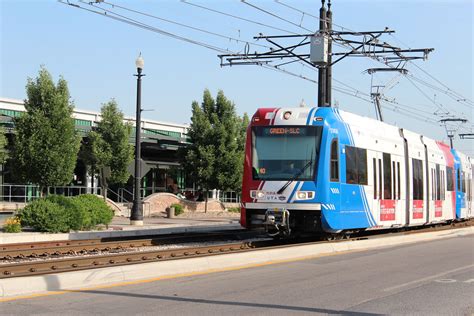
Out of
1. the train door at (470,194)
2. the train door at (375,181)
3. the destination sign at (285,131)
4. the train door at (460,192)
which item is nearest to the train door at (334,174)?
the destination sign at (285,131)

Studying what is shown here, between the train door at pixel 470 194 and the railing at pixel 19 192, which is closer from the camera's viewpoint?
the train door at pixel 470 194

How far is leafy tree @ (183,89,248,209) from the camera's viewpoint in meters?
40.4

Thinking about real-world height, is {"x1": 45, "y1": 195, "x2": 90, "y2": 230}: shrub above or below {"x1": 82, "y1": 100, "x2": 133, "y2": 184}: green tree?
below

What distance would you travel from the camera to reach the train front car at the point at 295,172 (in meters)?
16.5

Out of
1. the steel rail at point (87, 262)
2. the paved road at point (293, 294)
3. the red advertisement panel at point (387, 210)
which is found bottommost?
the paved road at point (293, 294)

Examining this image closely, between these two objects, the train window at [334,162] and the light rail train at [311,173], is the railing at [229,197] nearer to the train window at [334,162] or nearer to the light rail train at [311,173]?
the light rail train at [311,173]

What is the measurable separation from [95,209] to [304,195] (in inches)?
362

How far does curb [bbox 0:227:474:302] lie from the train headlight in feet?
4.24

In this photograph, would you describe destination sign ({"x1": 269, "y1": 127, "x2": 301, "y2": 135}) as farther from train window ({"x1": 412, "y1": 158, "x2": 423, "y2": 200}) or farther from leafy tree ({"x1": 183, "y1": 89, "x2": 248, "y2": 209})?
leafy tree ({"x1": 183, "y1": 89, "x2": 248, "y2": 209})

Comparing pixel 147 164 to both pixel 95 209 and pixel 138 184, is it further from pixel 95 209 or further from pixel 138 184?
pixel 95 209

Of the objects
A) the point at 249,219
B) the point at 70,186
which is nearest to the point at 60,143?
the point at 70,186

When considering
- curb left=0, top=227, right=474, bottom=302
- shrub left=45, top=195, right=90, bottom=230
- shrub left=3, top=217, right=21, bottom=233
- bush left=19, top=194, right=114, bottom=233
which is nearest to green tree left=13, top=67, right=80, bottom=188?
bush left=19, top=194, right=114, bottom=233

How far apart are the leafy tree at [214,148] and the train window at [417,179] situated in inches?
722

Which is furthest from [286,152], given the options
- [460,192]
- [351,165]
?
[460,192]
